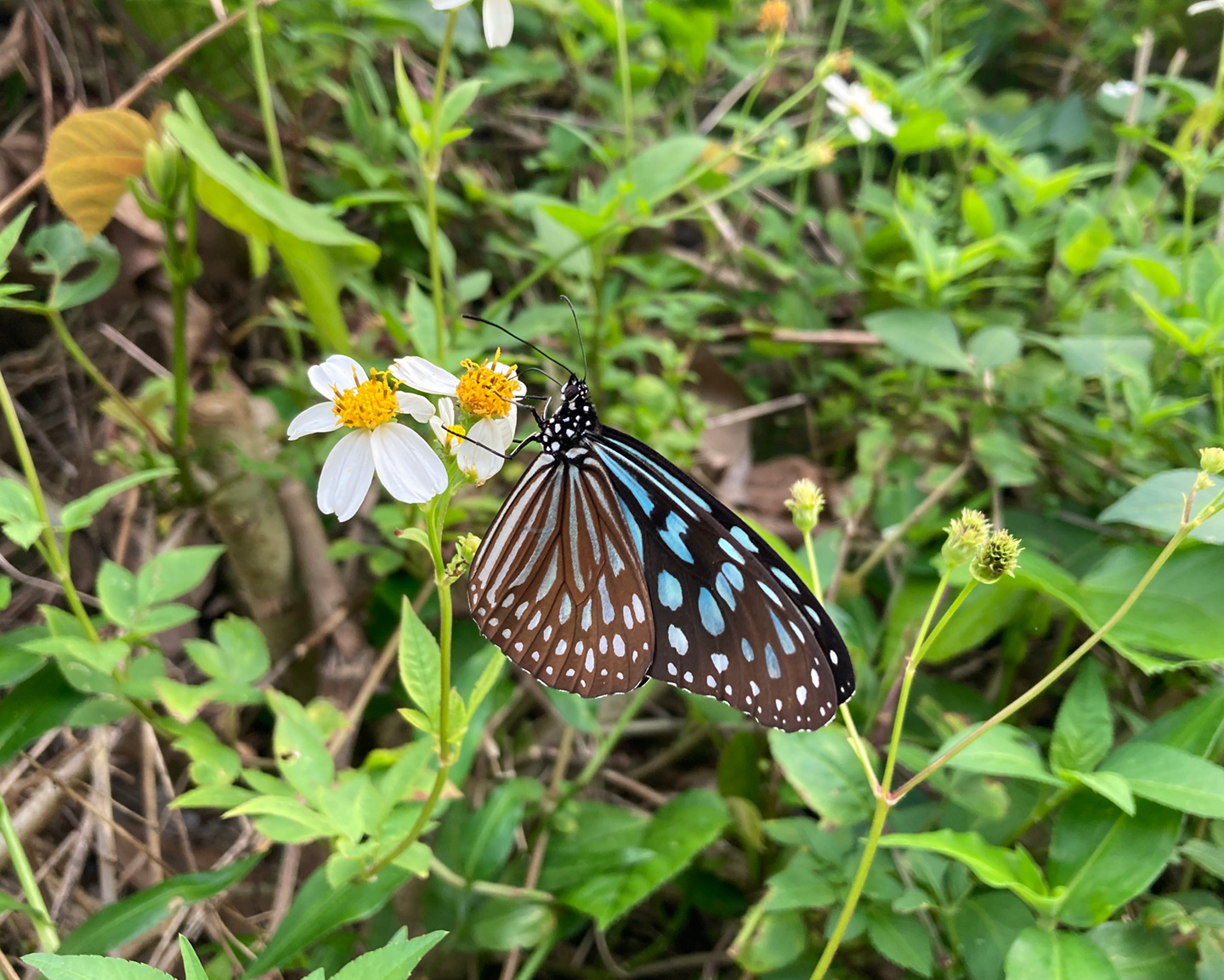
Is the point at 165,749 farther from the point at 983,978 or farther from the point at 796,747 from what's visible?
the point at 983,978

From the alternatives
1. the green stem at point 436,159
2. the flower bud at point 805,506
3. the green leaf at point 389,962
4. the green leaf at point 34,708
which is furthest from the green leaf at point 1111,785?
the green leaf at point 34,708

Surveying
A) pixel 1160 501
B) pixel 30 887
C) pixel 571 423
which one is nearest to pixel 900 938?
pixel 1160 501

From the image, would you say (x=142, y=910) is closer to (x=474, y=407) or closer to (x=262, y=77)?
(x=474, y=407)

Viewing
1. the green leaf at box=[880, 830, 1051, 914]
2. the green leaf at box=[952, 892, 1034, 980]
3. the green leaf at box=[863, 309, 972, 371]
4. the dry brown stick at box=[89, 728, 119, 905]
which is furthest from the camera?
the green leaf at box=[863, 309, 972, 371]

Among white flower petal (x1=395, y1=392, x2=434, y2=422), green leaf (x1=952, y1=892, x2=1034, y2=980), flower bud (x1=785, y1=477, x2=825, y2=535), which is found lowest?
green leaf (x1=952, y1=892, x2=1034, y2=980)

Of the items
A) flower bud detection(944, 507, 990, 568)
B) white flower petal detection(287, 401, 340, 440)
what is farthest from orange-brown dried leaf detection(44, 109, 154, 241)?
flower bud detection(944, 507, 990, 568)

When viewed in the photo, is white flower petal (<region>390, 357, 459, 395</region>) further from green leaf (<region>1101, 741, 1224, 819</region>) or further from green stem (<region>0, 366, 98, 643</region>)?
green leaf (<region>1101, 741, 1224, 819</region>)
